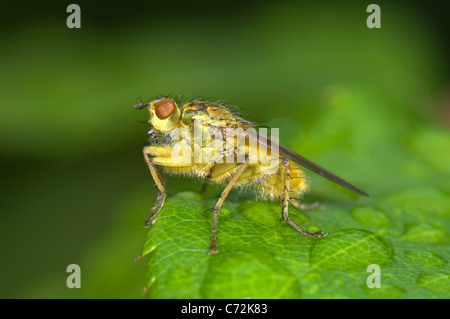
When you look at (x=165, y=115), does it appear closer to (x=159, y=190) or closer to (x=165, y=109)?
(x=165, y=109)

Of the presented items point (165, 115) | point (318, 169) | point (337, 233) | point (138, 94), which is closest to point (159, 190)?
point (165, 115)

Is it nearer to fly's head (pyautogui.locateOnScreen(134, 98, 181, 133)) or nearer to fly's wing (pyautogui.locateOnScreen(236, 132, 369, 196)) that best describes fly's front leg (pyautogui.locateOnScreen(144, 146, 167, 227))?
fly's head (pyautogui.locateOnScreen(134, 98, 181, 133))

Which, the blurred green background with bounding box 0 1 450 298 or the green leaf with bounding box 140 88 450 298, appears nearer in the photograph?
the green leaf with bounding box 140 88 450 298

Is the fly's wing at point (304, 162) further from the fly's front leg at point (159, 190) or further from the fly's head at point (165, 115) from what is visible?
the fly's front leg at point (159, 190)

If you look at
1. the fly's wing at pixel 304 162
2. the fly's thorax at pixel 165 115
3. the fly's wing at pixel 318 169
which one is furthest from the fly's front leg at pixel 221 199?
the fly's thorax at pixel 165 115

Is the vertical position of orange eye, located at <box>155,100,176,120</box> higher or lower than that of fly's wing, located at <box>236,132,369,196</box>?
higher

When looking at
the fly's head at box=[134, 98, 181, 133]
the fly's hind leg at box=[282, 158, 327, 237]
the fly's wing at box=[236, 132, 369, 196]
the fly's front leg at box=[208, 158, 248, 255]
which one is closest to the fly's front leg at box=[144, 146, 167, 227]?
the fly's head at box=[134, 98, 181, 133]

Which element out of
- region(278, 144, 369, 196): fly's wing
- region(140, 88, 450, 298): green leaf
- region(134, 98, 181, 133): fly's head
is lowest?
region(140, 88, 450, 298): green leaf
